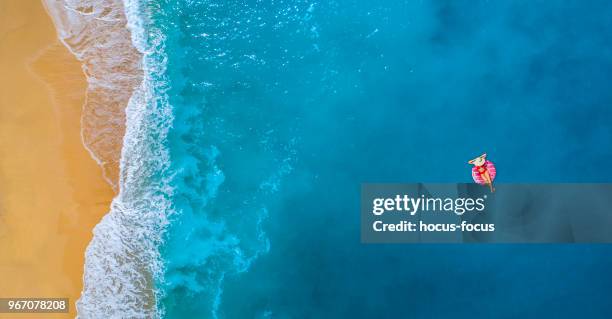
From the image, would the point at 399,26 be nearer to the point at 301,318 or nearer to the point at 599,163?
the point at 599,163

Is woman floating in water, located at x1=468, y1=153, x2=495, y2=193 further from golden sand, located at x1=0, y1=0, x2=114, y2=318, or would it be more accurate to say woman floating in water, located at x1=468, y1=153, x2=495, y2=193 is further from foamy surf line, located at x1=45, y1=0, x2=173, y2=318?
golden sand, located at x1=0, y1=0, x2=114, y2=318

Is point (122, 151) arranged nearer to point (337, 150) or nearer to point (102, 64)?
point (102, 64)

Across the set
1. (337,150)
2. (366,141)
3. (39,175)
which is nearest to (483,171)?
(366,141)

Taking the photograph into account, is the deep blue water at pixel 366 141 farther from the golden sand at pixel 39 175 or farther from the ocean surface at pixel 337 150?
the golden sand at pixel 39 175

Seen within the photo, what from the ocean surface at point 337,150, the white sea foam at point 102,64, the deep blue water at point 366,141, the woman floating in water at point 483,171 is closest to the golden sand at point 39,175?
the white sea foam at point 102,64

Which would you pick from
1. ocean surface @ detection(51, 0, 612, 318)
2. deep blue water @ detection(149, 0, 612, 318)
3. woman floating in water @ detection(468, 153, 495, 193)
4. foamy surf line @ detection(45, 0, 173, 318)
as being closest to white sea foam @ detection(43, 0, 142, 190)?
foamy surf line @ detection(45, 0, 173, 318)
